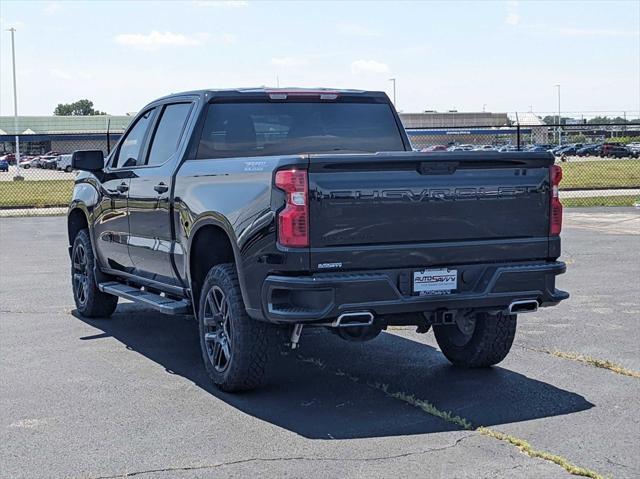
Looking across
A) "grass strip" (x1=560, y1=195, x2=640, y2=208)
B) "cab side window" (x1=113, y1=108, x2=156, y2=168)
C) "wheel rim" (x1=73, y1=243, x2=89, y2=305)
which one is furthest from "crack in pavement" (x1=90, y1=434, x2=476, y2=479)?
"grass strip" (x1=560, y1=195, x2=640, y2=208)

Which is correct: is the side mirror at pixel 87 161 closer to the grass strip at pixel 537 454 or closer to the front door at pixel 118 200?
the front door at pixel 118 200

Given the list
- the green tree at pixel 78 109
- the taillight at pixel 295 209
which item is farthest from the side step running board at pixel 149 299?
the green tree at pixel 78 109

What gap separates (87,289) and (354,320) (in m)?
4.37

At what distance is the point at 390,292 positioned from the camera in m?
6.17

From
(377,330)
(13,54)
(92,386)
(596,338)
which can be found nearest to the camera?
(377,330)

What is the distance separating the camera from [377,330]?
260 inches

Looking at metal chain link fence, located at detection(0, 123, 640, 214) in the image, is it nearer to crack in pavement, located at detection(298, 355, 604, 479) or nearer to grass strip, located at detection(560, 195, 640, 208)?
grass strip, located at detection(560, 195, 640, 208)

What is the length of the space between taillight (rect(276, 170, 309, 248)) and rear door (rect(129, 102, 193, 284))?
1.95 meters

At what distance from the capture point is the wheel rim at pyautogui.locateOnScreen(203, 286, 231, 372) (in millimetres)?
6809

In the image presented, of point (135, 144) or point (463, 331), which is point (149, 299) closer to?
point (135, 144)

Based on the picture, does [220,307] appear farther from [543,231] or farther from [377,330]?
[543,231]

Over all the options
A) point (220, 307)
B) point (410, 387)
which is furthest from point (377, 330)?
point (220, 307)

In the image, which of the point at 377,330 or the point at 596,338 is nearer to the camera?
the point at 377,330

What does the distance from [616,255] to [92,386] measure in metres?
9.13
